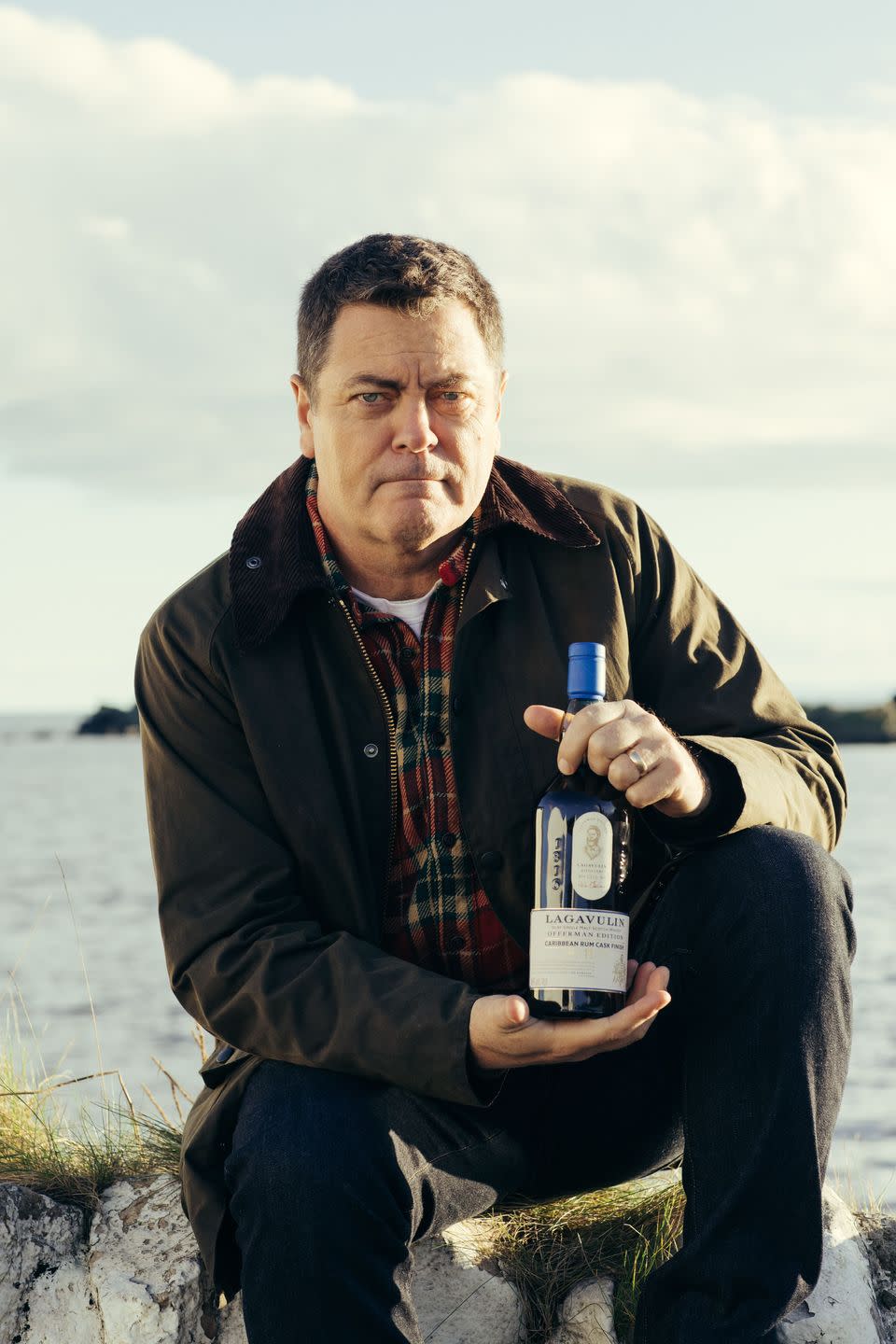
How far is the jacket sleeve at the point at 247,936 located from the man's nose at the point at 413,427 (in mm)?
598

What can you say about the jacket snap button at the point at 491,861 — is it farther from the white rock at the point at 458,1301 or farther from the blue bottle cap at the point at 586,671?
the white rock at the point at 458,1301

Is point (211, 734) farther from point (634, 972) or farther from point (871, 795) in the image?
point (871, 795)

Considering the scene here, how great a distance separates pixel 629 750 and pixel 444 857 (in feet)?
2.11

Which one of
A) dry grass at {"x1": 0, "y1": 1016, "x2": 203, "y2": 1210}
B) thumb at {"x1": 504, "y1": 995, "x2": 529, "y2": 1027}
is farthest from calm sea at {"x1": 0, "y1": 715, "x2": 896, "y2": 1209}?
thumb at {"x1": 504, "y1": 995, "x2": 529, "y2": 1027}

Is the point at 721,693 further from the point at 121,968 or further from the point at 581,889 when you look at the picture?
the point at 121,968

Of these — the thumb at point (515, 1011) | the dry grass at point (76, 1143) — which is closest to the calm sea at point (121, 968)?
the dry grass at point (76, 1143)

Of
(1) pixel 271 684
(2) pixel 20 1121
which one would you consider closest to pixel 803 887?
(1) pixel 271 684

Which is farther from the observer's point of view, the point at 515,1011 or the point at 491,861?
the point at 491,861

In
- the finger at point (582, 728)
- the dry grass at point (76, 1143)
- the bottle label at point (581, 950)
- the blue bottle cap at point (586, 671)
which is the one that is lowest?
the dry grass at point (76, 1143)

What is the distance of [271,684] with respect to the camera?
330cm

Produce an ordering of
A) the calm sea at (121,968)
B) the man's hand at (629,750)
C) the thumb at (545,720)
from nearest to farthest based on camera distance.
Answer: the man's hand at (629,750)
the thumb at (545,720)
the calm sea at (121,968)

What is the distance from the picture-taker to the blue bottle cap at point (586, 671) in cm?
282

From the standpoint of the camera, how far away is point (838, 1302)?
332cm

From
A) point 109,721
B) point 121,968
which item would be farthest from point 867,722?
point 109,721
